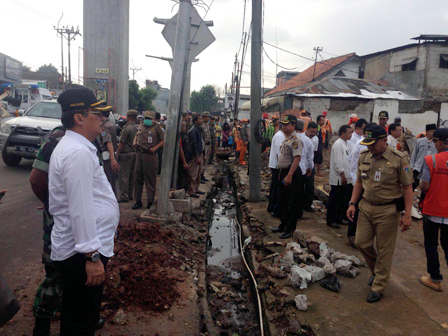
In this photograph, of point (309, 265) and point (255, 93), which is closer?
point (309, 265)

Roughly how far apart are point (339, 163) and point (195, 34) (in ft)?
11.0

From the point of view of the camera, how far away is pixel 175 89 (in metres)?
5.56

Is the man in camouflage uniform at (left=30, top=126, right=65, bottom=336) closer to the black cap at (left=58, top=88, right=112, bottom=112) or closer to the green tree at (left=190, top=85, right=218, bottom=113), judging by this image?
the black cap at (left=58, top=88, right=112, bottom=112)

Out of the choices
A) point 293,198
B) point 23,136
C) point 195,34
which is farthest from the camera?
point 23,136

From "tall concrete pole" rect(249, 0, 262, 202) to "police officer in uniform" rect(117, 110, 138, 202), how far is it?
267 centimetres

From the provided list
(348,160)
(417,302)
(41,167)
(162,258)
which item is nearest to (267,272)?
(162,258)

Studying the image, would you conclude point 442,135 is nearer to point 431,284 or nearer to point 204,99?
point 431,284

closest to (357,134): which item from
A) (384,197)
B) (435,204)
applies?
(435,204)

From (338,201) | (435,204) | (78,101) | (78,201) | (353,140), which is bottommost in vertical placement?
(338,201)

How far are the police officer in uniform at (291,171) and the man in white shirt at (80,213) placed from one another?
362 cm

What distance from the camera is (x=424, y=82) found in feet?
79.3

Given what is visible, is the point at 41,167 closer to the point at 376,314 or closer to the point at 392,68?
the point at 376,314

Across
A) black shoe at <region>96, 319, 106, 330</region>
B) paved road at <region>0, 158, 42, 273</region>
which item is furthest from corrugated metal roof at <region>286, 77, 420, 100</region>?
black shoe at <region>96, 319, 106, 330</region>

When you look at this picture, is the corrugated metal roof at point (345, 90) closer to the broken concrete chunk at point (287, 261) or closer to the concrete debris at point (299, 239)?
the concrete debris at point (299, 239)
